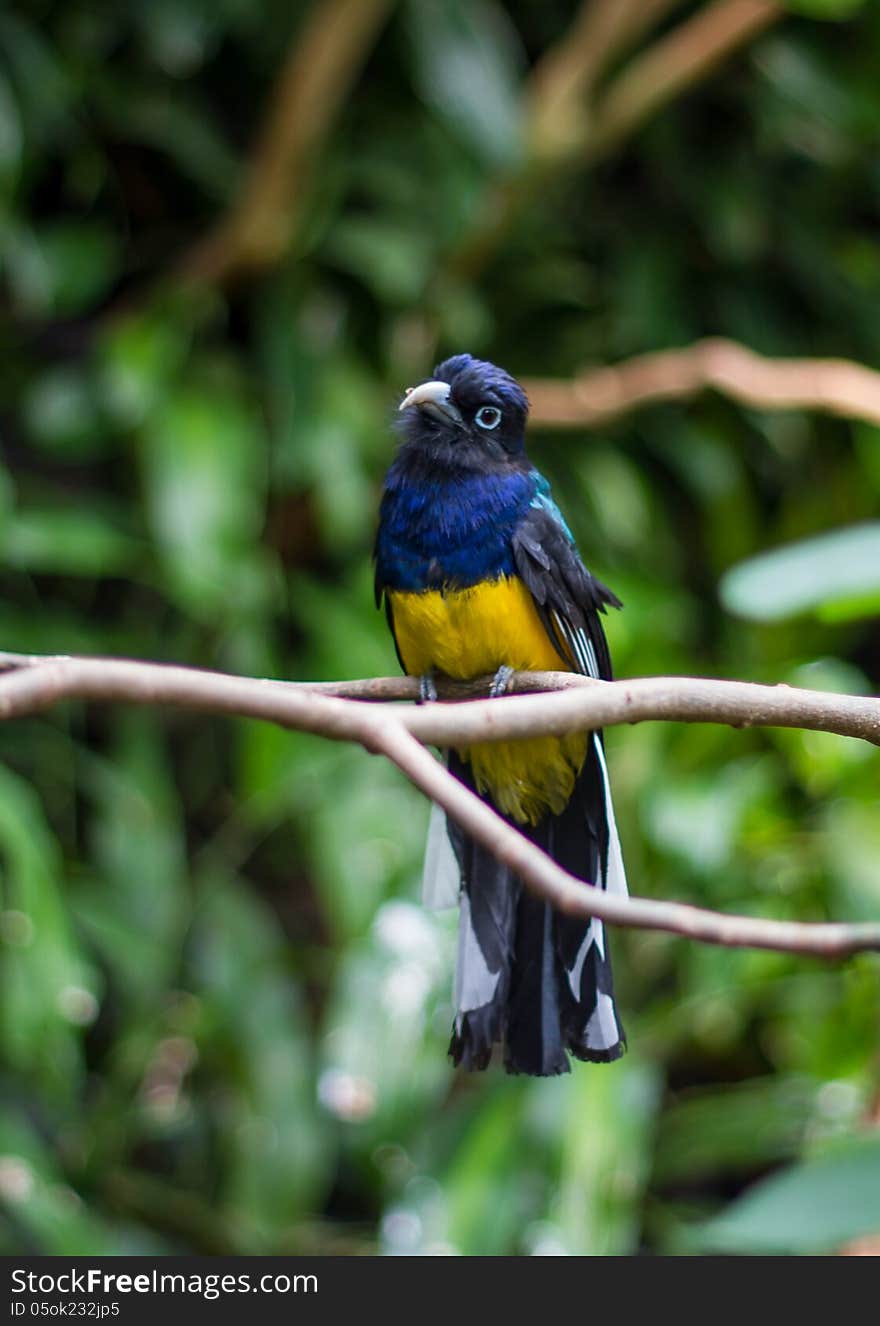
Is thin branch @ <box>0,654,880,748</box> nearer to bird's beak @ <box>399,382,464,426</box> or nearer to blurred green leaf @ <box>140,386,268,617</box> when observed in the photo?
bird's beak @ <box>399,382,464,426</box>

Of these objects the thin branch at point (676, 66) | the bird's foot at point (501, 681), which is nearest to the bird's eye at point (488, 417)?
the bird's foot at point (501, 681)

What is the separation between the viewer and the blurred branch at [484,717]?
840mm

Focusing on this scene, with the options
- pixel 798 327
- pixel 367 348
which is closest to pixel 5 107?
pixel 367 348

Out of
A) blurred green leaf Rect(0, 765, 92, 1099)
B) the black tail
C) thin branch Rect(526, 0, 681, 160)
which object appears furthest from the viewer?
thin branch Rect(526, 0, 681, 160)

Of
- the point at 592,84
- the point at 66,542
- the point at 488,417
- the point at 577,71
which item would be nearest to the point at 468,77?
the point at 577,71

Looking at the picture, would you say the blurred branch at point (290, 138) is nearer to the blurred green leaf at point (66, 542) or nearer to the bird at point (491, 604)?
the blurred green leaf at point (66, 542)

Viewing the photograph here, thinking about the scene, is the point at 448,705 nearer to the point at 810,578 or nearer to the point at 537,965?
the point at 537,965

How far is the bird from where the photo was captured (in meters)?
1.69

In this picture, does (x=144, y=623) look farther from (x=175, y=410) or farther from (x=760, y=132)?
(x=760, y=132)

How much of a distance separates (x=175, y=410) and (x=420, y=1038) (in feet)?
4.50

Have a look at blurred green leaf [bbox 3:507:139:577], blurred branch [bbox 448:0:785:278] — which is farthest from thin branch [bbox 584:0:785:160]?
blurred green leaf [bbox 3:507:139:577]

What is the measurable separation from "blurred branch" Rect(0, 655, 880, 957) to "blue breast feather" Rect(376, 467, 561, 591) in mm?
704

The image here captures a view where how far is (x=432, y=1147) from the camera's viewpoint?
2.84 m

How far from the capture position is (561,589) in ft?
6.12
